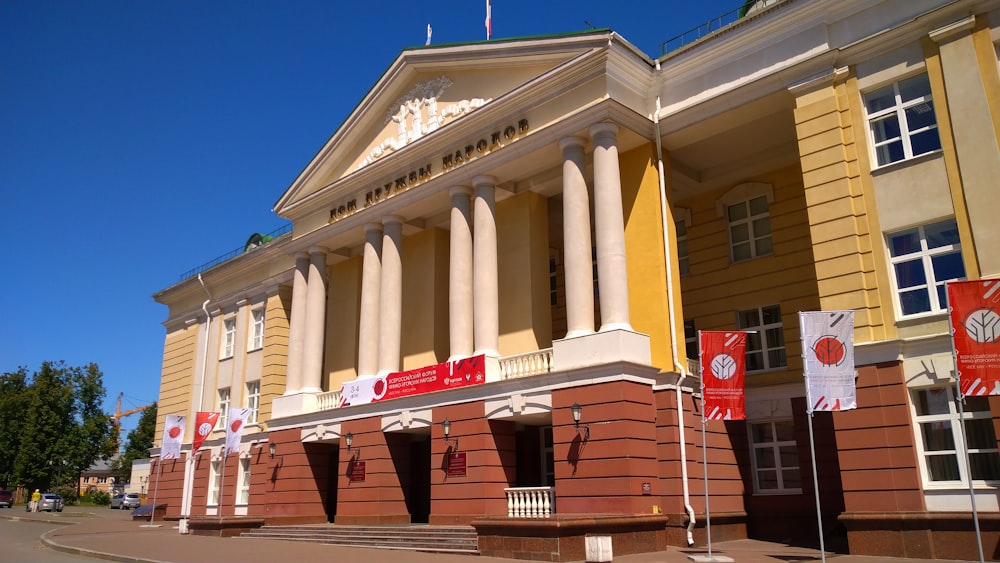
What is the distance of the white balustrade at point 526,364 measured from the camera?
20.9 metres

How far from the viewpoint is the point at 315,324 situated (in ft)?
96.8

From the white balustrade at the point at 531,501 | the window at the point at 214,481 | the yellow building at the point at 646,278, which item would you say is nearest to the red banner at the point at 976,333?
the yellow building at the point at 646,278

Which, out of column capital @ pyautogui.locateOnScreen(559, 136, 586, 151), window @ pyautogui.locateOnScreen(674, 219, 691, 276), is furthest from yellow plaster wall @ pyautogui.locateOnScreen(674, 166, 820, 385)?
column capital @ pyautogui.locateOnScreen(559, 136, 586, 151)

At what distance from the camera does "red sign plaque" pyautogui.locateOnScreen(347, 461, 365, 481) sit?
2541 centimetres

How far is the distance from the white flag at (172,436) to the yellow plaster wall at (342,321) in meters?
7.52

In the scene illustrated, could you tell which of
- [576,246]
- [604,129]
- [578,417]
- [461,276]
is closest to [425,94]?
[461,276]

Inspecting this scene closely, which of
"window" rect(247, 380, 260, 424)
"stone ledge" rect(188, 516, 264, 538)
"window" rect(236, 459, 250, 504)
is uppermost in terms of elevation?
"window" rect(247, 380, 260, 424)

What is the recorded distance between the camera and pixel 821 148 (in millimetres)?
18297

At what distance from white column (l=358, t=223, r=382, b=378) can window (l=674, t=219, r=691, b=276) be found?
1049 centimetres

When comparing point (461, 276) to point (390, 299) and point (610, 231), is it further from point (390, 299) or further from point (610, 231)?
point (610, 231)

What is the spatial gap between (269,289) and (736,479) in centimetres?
2240

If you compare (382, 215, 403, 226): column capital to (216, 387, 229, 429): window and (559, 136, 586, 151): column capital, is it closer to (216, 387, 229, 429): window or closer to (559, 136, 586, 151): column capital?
(559, 136, 586, 151): column capital

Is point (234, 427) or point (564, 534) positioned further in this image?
point (234, 427)

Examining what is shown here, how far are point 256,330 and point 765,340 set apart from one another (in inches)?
925
